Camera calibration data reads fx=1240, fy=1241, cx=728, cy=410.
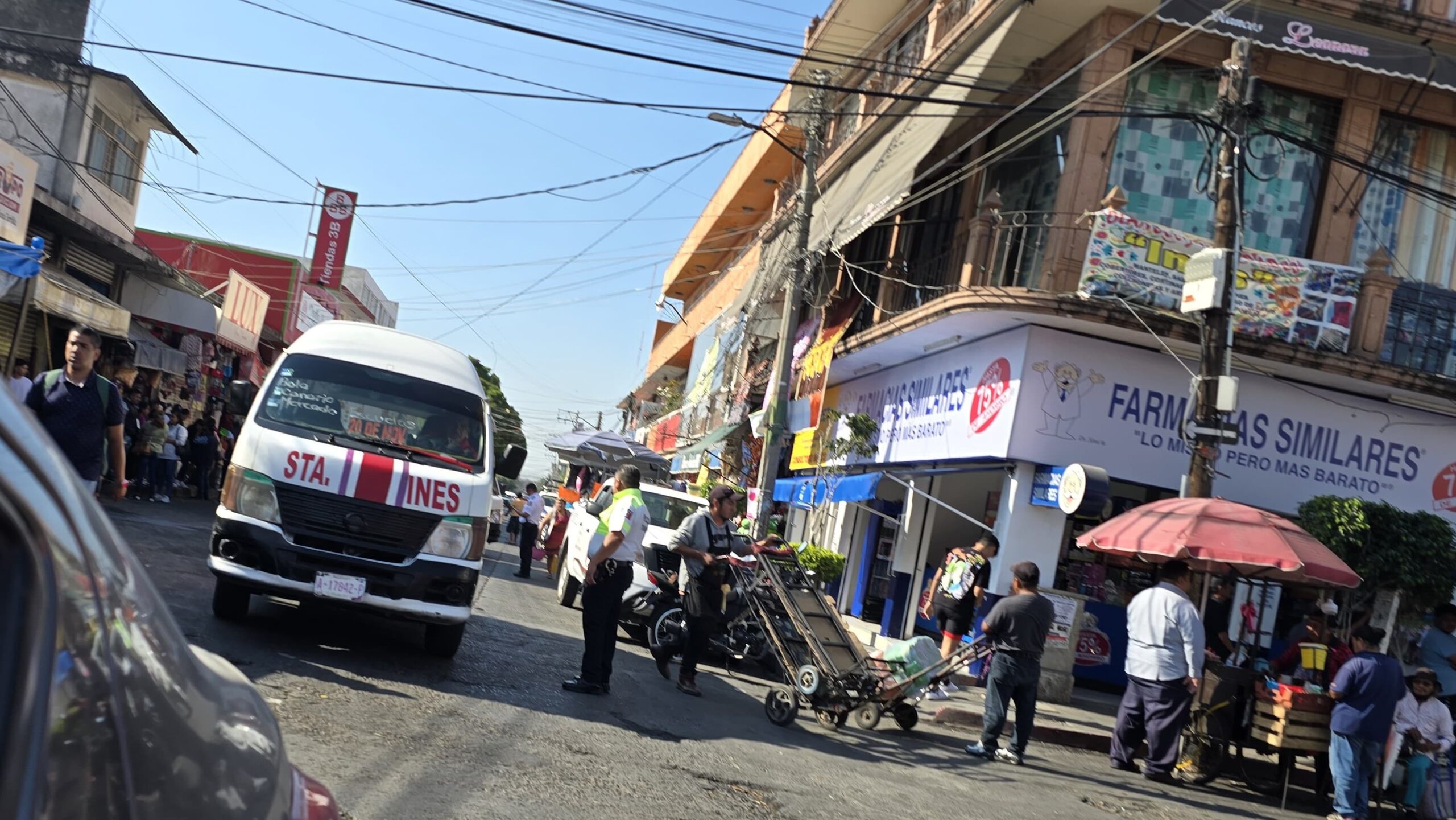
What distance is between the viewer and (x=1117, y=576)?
16.7 metres

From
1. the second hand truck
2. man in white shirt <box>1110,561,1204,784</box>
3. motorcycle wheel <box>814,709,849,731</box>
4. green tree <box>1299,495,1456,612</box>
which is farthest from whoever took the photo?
green tree <box>1299,495,1456,612</box>

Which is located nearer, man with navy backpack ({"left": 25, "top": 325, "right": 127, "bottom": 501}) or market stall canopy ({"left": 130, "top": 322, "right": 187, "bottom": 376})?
man with navy backpack ({"left": 25, "top": 325, "right": 127, "bottom": 501})

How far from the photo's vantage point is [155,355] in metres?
24.8

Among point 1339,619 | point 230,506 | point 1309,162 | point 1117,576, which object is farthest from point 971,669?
point 230,506

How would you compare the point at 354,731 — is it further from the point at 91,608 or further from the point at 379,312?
the point at 379,312

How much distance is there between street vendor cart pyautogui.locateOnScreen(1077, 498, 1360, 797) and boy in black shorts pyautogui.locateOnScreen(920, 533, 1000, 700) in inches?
90.6

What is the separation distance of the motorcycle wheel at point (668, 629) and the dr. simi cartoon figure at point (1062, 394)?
Answer: 5939mm

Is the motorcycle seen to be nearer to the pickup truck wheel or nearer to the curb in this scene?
the curb

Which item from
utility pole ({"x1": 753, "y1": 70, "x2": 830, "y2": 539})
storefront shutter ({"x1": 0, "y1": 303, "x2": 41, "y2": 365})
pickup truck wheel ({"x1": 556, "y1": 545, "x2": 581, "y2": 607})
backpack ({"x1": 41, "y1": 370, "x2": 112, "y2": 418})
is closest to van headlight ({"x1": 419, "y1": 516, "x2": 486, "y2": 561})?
backpack ({"x1": 41, "y1": 370, "x2": 112, "y2": 418})

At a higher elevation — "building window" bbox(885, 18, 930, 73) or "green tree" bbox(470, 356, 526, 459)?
"building window" bbox(885, 18, 930, 73)

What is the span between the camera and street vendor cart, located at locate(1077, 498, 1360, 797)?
33.8ft

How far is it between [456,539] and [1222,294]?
7.77 m

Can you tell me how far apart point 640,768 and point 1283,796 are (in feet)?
20.2

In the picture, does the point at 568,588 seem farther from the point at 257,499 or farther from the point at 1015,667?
the point at 257,499
